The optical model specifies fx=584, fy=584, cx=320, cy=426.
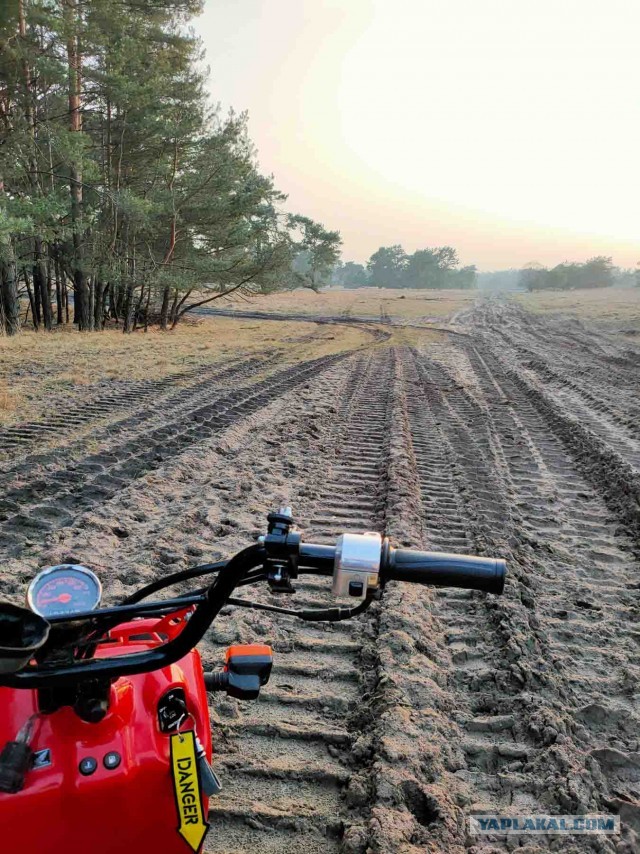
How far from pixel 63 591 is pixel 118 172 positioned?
18.7 metres

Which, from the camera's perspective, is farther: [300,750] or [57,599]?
[300,750]

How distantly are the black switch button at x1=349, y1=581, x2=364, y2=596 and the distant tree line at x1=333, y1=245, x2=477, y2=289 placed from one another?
110 m

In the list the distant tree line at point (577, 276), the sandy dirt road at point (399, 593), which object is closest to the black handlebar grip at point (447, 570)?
the sandy dirt road at point (399, 593)

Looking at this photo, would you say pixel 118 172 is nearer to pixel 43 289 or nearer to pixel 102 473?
pixel 43 289

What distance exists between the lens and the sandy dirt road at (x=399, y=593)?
2.37 metres

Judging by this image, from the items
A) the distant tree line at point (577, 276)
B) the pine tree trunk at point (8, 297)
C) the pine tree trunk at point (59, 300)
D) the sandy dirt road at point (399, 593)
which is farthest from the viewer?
the distant tree line at point (577, 276)

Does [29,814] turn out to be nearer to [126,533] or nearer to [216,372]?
[126,533]

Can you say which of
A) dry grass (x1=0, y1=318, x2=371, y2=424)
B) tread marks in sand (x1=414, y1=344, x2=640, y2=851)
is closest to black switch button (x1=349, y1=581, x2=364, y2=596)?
tread marks in sand (x1=414, y1=344, x2=640, y2=851)

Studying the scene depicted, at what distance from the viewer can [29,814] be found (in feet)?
4.19

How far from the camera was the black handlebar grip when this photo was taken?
1.25 metres

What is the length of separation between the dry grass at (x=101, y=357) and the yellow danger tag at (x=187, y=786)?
6.71 metres

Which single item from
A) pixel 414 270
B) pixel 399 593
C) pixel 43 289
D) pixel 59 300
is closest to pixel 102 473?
pixel 399 593

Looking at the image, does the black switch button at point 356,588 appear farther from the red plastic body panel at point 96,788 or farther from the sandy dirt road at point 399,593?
the sandy dirt road at point 399,593

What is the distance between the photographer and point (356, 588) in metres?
1.20
